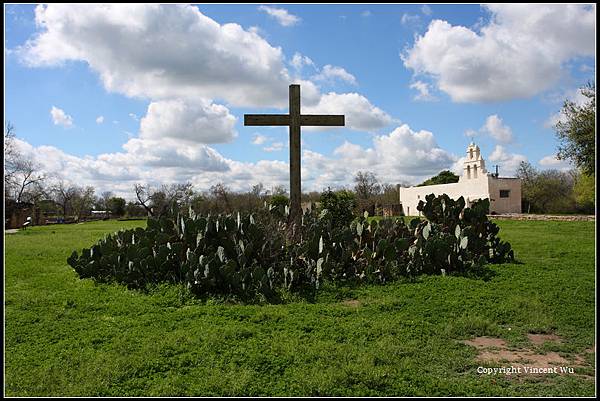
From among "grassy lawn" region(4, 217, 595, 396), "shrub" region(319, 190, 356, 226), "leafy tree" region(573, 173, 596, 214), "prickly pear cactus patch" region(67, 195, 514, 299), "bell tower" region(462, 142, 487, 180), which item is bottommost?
"grassy lawn" region(4, 217, 595, 396)

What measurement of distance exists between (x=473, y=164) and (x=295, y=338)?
116ft

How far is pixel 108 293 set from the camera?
23.6 ft

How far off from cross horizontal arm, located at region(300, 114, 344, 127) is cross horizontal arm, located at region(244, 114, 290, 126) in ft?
1.16

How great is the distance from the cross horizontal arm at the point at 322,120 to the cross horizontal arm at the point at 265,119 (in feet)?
1.16

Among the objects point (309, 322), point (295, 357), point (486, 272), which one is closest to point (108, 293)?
point (309, 322)

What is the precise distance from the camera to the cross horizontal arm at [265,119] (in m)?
9.26

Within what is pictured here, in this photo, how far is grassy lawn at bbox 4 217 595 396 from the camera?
410 cm

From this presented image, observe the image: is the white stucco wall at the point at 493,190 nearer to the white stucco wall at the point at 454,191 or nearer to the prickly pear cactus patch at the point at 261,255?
the white stucco wall at the point at 454,191

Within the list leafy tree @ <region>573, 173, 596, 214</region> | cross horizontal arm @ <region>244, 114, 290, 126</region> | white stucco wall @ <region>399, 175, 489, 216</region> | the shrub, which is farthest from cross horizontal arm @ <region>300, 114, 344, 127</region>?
leafy tree @ <region>573, 173, 596, 214</region>

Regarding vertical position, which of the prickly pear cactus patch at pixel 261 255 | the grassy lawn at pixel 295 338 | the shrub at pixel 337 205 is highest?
the shrub at pixel 337 205

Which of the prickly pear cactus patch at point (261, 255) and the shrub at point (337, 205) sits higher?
the shrub at point (337, 205)

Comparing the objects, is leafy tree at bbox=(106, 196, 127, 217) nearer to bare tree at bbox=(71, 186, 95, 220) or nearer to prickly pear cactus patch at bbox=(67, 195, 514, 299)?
bare tree at bbox=(71, 186, 95, 220)

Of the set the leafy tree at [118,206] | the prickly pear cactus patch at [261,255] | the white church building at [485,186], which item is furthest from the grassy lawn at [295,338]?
the leafy tree at [118,206]

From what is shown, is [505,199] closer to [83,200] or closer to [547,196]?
[547,196]
